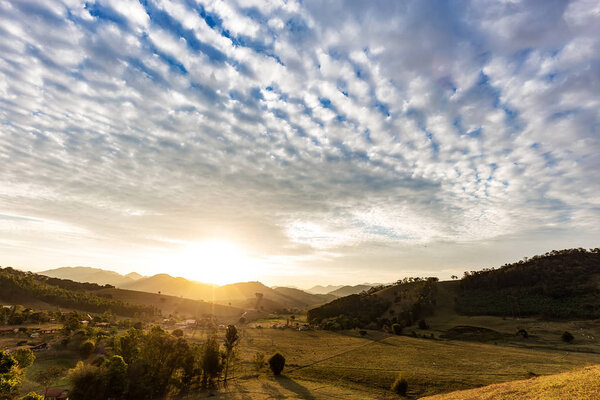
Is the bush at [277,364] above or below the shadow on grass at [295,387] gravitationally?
above

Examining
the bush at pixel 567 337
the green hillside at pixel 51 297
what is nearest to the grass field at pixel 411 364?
the bush at pixel 567 337

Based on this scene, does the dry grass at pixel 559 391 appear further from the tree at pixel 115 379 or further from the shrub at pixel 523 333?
the shrub at pixel 523 333

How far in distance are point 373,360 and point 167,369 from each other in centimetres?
4500

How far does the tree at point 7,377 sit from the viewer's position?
31.9 metres

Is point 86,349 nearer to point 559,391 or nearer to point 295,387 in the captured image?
point 295,387

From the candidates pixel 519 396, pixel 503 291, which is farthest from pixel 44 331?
pixel 503 291

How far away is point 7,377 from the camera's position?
3278 cm

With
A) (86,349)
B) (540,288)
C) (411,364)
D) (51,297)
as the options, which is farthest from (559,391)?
(51,297)

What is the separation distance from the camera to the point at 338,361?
6481 cm

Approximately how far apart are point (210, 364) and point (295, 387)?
52.3 ft

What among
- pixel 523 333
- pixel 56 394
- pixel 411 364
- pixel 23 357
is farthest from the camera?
pixel 523 333

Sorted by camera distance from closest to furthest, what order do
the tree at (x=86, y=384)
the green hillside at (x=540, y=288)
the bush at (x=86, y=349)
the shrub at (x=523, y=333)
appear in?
the tree at (x=86, y=384)
the bush at (x=86, y=349)
the shrub at (x=523, y=333)
the green hillside at (x=540, y=288)

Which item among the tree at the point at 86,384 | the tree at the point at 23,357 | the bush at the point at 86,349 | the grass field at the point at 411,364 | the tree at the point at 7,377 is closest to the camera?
the tree at the point at 7,377

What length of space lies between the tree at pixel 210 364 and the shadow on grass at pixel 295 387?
1190 cm
